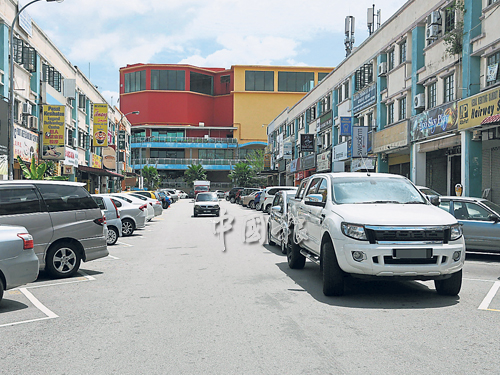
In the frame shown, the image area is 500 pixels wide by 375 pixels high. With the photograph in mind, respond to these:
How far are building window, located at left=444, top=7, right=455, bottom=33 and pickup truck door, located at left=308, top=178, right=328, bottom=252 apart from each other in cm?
1576

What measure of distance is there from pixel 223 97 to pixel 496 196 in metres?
88.1

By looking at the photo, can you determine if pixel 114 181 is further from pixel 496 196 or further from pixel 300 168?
pixel 496 196

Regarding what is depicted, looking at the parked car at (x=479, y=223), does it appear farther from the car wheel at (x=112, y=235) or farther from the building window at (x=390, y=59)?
the building window at (x=390, y=59)

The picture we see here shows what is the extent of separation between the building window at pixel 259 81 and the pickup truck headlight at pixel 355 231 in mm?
94361

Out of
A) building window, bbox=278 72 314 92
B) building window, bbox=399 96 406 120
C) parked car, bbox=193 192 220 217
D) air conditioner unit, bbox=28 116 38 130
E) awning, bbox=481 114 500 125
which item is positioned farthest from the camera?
building window, bbox=278 72 314 92

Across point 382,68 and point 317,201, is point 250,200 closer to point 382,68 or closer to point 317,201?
point 382,68

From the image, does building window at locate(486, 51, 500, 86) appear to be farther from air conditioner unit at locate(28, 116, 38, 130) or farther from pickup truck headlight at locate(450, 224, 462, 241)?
air conditioner unit at locate(28, 116, 38, 130)

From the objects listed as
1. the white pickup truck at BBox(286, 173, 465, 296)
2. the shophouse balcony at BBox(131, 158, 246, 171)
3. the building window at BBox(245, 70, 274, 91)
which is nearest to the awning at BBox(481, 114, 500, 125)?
the white pickup truck at BBox(286, 173, 465, 296)

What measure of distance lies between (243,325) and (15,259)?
11.1ft

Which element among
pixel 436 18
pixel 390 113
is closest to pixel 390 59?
pixel 390 113

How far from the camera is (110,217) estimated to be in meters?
16.2

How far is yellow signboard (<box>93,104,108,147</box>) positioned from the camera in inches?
1718

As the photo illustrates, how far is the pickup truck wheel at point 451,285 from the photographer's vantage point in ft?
25.0

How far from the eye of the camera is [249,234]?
64.9 ft
